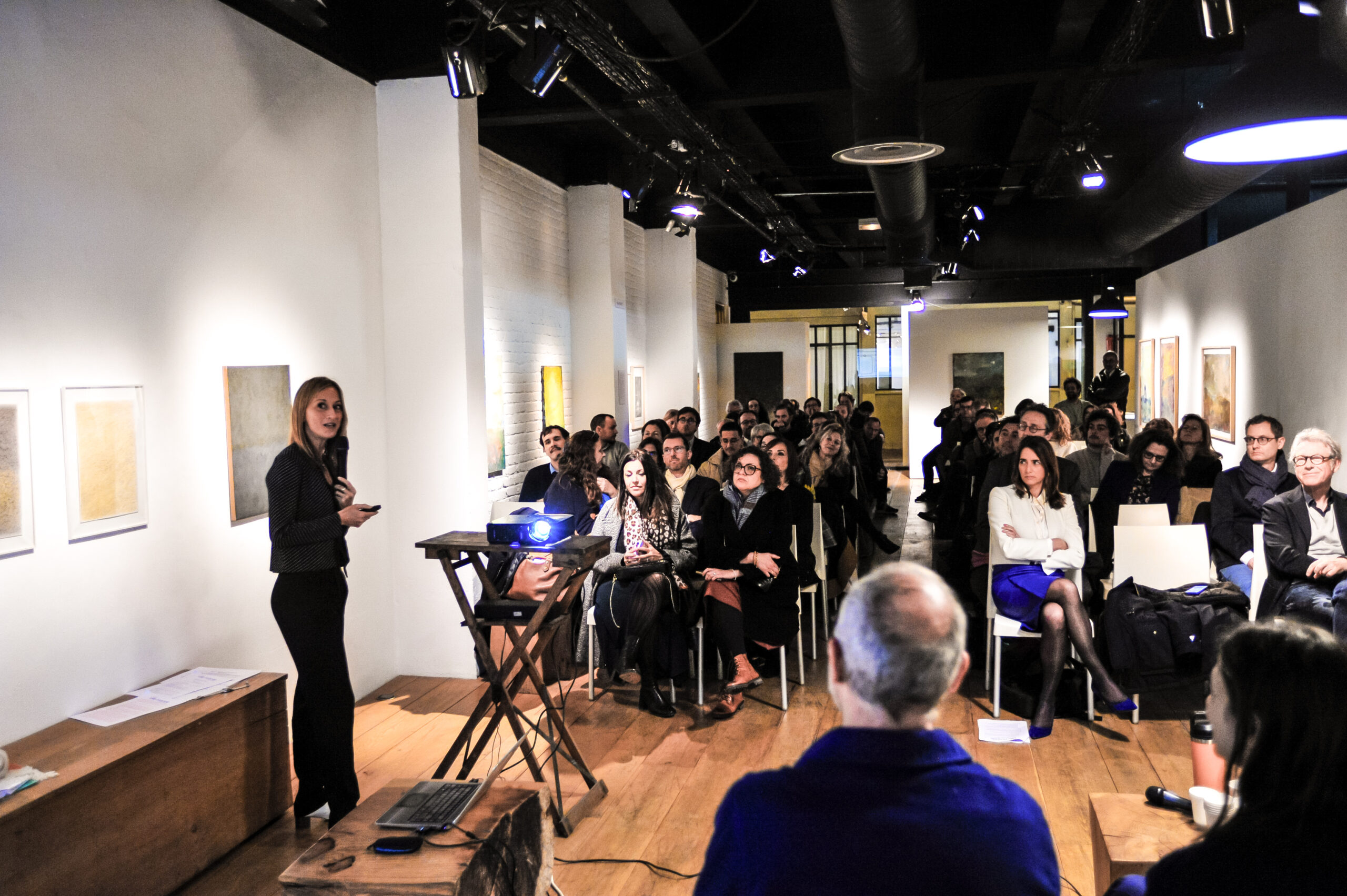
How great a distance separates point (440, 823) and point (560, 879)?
85cm

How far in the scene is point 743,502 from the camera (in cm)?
602

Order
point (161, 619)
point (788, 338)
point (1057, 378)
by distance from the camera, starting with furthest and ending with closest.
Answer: point (1057, 378)
point (788, 338)
point (161, 619)

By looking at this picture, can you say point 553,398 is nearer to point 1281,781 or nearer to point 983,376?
point 1281,781

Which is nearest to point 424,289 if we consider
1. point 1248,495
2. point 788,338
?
point 1248,495

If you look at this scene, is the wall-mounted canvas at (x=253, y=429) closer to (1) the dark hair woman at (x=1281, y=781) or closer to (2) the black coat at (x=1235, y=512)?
(1) the dark hair woman at (x=1281, y=781)

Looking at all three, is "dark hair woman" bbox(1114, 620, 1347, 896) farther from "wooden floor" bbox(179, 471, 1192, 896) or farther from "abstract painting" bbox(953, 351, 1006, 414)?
"abstract painting" bbox(953, 351, 1006, 414)

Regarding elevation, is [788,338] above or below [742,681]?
above

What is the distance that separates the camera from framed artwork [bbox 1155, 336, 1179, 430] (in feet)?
37.8

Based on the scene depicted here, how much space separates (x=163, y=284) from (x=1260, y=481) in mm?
5732

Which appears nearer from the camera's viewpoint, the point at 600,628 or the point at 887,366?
the point at 600,628

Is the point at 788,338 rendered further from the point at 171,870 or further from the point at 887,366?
the point at 171,870

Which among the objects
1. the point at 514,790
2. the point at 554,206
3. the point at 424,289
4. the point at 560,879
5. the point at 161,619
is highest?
the point at 554,206

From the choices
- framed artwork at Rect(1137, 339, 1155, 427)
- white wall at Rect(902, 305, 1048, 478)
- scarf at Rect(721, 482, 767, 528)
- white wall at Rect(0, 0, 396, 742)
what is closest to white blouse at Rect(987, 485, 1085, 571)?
scarf at Rect(721, 482, 767, 528)

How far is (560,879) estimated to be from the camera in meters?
3.80
